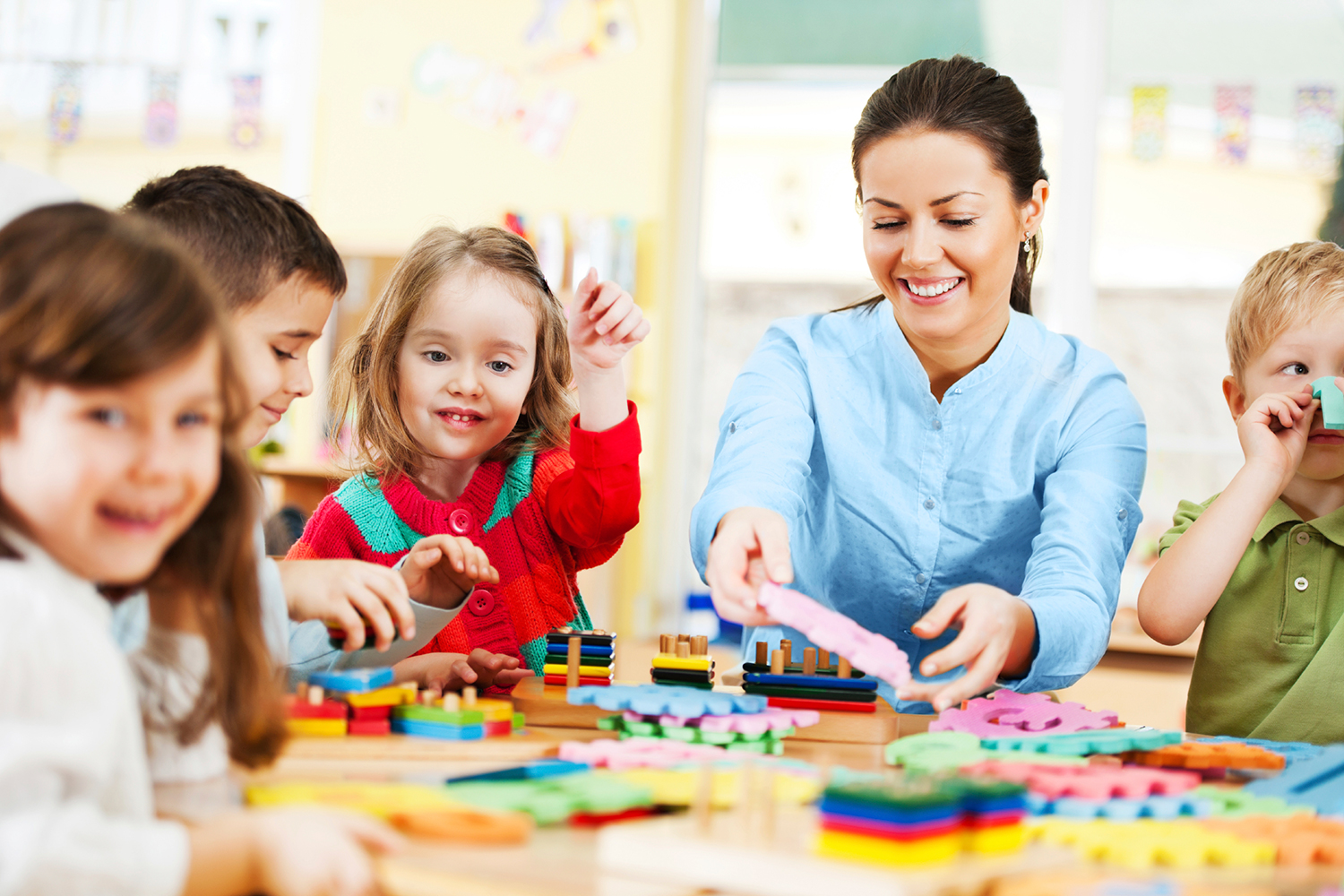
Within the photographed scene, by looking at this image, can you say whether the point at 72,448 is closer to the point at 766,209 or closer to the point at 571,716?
the point at 571,716

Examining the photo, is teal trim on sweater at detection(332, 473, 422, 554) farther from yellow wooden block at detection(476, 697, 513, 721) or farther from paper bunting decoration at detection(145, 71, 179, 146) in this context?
paper bunting decoration at detection(145, 71, 179, 146)

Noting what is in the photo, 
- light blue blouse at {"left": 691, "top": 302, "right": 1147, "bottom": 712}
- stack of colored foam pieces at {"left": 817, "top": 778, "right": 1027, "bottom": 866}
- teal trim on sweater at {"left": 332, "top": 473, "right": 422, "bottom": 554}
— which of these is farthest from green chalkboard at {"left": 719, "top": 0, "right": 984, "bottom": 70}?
stack of colored foam pieces at {"left": 817, "top": 778, "right": 1027, "bottom": 866}

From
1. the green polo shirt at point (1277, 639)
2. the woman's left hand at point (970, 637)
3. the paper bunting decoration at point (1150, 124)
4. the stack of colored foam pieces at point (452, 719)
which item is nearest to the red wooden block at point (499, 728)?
the stack of colored foam pieces at point (452, 719)

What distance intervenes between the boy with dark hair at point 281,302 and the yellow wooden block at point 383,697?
10cm

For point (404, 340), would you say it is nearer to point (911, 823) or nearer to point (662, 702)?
point (662, 702)

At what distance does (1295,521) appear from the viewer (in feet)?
4.42

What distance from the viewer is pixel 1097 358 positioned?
140cm

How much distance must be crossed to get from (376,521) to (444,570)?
0.29 meters

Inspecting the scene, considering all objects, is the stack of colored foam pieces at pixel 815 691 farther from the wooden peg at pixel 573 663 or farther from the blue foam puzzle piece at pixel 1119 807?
the blue foam puzzle piece at pixel 1119 807

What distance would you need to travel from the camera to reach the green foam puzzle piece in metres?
0.94

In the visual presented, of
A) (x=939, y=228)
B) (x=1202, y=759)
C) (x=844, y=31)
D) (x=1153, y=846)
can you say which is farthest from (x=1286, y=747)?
(x=844, y=31)

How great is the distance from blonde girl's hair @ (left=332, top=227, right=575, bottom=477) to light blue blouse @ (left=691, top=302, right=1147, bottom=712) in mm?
313

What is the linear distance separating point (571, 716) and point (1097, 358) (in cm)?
78

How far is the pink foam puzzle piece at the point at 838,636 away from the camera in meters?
0.92
